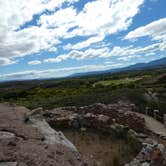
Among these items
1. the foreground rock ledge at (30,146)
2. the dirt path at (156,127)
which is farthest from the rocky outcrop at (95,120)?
the foreground rock ledge at (30,146)

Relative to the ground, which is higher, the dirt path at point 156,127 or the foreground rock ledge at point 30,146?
the foreground rock ledge at point 30,146

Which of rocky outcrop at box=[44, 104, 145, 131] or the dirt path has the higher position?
rocky outcrop at box=[44, 104, 145, 131]

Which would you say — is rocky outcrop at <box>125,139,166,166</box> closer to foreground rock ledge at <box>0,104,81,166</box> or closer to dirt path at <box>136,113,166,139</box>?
foreground rock ledge at <box>0,104,81,166</box>

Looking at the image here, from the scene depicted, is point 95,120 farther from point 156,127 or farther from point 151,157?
point 151,157

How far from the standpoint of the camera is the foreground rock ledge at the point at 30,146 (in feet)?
21.3

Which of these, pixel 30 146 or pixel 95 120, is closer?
pixel 30 146

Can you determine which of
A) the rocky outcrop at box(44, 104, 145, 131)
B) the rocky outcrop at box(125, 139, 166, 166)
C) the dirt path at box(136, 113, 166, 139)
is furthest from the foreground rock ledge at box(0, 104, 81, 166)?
the dirt path at box(136, 113, 166, 139)

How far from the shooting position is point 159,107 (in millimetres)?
19359

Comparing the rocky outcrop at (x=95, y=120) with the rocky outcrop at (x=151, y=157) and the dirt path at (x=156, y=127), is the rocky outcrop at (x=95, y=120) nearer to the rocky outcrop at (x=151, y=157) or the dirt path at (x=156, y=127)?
the dirt path at (x=156, y=127)

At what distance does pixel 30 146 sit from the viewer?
7340 millimetres

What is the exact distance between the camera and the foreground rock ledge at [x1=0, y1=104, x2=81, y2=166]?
21.3 feet

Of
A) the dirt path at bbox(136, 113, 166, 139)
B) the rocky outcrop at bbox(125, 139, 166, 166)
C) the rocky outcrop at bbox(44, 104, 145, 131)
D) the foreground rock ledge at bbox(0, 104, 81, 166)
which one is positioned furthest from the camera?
the dirt path at bbox(136, 113, 166, 139)

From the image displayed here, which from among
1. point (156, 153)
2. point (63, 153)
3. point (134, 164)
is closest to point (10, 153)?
point (63, 153)

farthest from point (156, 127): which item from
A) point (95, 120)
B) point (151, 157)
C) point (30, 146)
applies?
point (30, 146)
